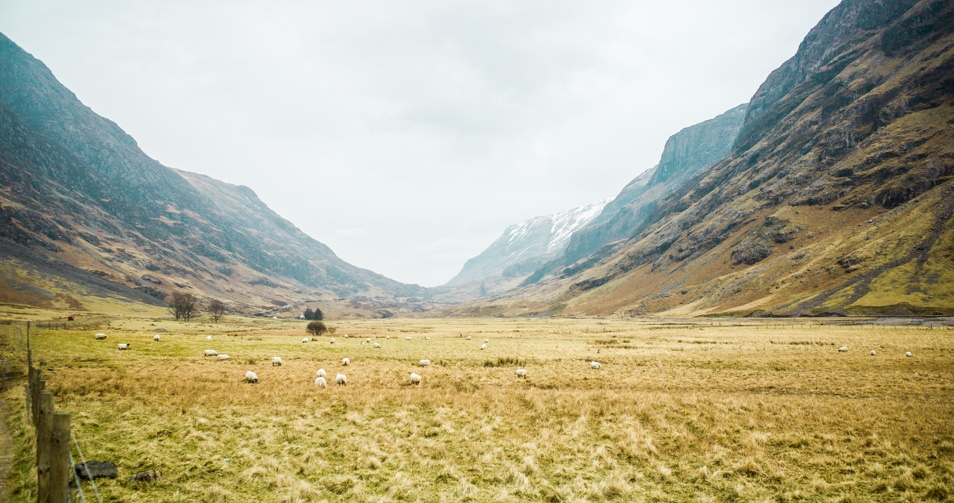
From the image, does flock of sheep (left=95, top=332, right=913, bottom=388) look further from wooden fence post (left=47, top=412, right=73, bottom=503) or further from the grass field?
wooden fence post (left=47, top=412, right=73, bottom=503)

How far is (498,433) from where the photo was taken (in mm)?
16703

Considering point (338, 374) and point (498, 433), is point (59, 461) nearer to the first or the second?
point (498, 433)

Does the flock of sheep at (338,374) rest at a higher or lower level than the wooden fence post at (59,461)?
lower

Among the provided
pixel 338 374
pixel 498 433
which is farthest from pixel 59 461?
pixel 338 374

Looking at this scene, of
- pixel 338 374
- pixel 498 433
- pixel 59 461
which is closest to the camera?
pixel 59 461

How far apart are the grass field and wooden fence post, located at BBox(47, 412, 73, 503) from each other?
220 inches

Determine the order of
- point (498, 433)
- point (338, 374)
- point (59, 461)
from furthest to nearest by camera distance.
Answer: point (338, 374) < point (498, 433) < point (59, 461)

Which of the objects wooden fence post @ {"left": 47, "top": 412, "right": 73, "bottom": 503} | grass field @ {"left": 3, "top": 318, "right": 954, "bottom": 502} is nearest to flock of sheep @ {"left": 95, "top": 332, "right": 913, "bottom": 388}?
grass field @ {"left": 3, "top": 318, "right": 954, "bottom": 502}

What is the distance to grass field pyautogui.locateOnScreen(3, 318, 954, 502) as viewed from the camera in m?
12.0

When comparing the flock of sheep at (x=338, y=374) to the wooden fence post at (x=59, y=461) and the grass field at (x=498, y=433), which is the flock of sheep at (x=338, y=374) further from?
the wooden fence post at (x=59, y=461)

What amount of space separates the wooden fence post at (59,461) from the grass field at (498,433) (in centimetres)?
559

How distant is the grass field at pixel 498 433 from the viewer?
12.0 m

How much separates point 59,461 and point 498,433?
13.8 meters

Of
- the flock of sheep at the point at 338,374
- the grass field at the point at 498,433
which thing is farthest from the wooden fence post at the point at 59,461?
the flock of sheep at the point at 338,374
